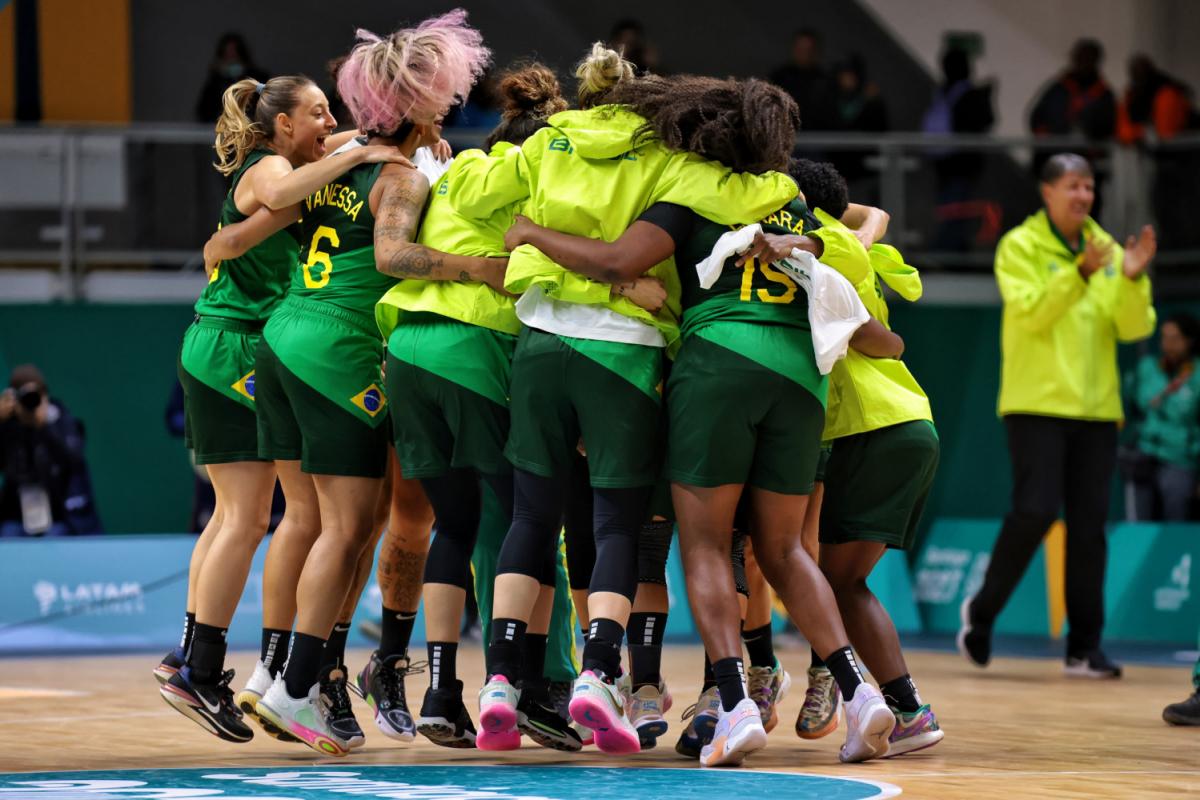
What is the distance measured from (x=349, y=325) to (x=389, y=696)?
118cm

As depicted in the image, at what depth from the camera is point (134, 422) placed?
13852 mm

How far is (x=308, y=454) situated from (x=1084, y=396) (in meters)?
4.49

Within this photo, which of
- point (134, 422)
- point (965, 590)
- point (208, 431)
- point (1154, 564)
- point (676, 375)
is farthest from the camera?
point (134, 422)

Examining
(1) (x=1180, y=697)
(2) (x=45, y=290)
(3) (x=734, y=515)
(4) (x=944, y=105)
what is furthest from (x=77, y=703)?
(4) (x=944, y=105)

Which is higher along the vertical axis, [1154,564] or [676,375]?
[676,375]

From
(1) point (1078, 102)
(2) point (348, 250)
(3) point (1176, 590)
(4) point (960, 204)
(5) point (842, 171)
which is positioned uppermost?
(1) point (1078, 102)

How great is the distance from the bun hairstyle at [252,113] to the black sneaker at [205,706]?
1695 millimetres

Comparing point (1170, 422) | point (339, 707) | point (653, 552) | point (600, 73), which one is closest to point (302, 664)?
point (339, 707)

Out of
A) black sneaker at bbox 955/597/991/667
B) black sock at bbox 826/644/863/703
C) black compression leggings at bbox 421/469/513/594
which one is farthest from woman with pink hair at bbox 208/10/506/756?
black sneaker at bbox 955/597/991/667

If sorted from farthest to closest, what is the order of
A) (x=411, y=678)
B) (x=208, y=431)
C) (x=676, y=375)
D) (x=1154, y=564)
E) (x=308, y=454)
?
(x=1154, y=564) → (x=411, y=678) → (x=208, y=431) → (x=308, y=454) → (x=676, y=375)

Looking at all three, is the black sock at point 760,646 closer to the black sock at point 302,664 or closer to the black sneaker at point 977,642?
the black sock at point 302,664

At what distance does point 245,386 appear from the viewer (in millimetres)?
6117

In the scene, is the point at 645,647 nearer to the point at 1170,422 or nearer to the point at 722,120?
the point at 722,120

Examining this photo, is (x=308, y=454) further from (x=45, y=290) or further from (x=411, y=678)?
(x=45, y=290)
